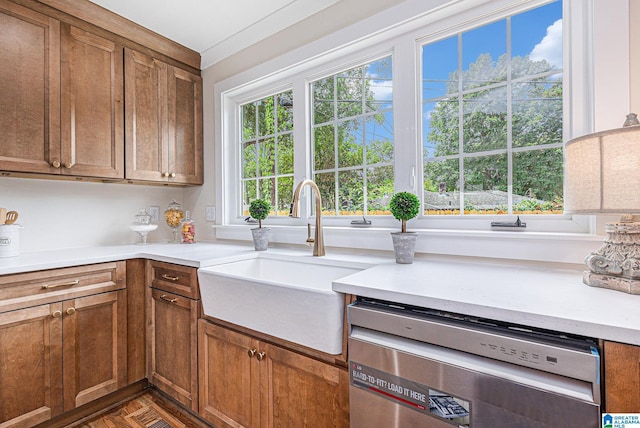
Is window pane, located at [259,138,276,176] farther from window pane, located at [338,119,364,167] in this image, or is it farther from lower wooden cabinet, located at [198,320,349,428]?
lower wooden cabinet, located at [198,320,349,428]

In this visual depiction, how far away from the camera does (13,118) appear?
62.1 inches

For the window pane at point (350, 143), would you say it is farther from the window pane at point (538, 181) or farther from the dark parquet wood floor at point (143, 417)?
the dark parquet wood floor at point (143, 417)

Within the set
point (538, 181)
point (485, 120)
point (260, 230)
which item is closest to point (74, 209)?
point (260, 230)

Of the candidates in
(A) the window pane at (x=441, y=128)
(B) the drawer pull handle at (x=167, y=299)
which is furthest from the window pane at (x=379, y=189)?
(B) the drawer pull handle at (x=167, y=299)

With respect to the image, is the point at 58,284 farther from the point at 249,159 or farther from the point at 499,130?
the point at 499,130

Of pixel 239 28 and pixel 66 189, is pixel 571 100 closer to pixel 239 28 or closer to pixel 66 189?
pixel 239 28

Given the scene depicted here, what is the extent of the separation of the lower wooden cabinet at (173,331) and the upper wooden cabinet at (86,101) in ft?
2.62

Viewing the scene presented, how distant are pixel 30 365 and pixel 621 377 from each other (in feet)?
7.46

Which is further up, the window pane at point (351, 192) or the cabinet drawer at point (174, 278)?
the window pane at point (351, 192)

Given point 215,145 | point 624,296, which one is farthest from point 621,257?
point 215,145

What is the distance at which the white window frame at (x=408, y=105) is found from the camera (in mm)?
1122

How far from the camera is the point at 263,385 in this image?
1.24 meters

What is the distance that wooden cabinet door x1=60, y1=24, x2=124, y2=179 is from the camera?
1.76m

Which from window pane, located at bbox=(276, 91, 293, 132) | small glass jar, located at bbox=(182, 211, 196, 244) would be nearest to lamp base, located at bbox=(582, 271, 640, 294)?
window pane, located at bbox=(276, 91, 293, 132)
